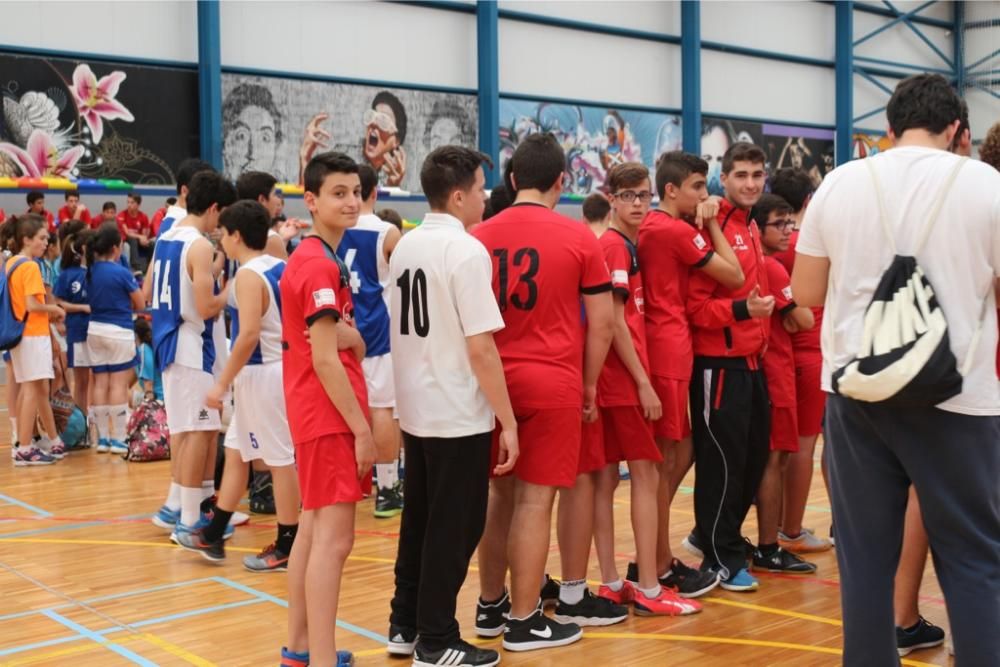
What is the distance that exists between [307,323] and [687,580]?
2.17 metres

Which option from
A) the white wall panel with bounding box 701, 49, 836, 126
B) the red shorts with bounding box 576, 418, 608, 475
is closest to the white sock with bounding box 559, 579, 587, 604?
the red shorts with bounding box 576, 418, 608, 475

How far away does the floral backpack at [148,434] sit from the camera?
8.74m

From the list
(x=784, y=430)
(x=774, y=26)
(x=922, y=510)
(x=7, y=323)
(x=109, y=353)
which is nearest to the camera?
(x=922, y=510)

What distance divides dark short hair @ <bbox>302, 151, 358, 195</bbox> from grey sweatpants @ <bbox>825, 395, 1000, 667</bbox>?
191 centimetres

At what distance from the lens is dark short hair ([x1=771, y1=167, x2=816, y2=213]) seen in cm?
537

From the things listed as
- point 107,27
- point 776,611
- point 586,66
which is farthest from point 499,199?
point 586,66

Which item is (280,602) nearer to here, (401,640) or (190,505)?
(401,640)

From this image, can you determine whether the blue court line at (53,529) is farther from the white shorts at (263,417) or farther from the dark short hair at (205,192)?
the dark short hair at (205,192)

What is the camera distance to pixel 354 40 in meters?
16.8

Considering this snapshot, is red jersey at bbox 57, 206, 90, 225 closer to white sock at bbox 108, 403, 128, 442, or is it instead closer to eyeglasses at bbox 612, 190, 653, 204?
white sock at bbox 108, 403, 128, 442

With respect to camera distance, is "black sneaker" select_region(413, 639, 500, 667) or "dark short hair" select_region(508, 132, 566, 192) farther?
"dark short hair" select_region(508, 132, 566, 192)

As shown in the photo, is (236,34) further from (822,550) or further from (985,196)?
(985,196)

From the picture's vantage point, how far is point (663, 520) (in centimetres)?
485

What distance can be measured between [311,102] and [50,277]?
685cm
